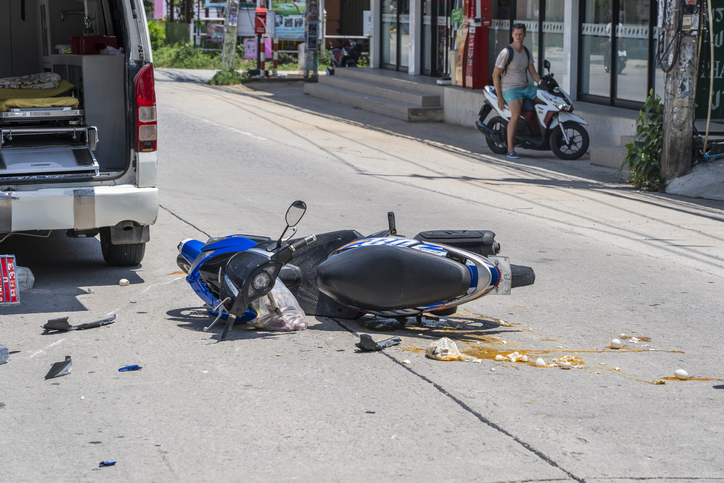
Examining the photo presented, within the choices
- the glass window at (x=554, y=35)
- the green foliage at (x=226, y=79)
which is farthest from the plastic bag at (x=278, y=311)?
the green foliage at (x=226, y=79)

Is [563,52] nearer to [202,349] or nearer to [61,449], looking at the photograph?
[202,349]

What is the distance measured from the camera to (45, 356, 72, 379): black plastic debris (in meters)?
4.79

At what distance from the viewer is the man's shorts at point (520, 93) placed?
1423cm

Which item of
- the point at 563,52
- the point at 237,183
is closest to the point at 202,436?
the point at 237,183

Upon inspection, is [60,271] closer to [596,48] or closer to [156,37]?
[596,48]

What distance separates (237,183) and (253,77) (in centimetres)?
1774

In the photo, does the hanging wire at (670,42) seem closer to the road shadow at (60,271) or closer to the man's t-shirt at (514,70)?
the man's t-shirt at (514,70)

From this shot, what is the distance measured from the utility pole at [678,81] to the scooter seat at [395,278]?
6.99 metres

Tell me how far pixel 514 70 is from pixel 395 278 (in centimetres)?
950

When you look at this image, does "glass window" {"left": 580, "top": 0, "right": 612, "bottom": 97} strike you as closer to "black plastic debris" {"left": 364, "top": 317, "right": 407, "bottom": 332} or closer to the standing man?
the standing man

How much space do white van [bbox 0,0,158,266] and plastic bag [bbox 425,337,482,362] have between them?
258 cm

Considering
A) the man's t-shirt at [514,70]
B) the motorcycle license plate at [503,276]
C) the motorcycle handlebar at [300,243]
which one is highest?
the man's t-shirt at [514,70]

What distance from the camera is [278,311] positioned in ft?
18.2

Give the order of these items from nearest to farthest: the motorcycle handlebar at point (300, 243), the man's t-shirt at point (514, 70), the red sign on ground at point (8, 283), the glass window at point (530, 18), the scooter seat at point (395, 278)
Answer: the scooter seat at point (395, 278), the motorcycle handlebar at point (300, 243), the red sign on ground at point (8, 283), the man's t-shirt at point (514, 70), the glass window at point (530, 18)
